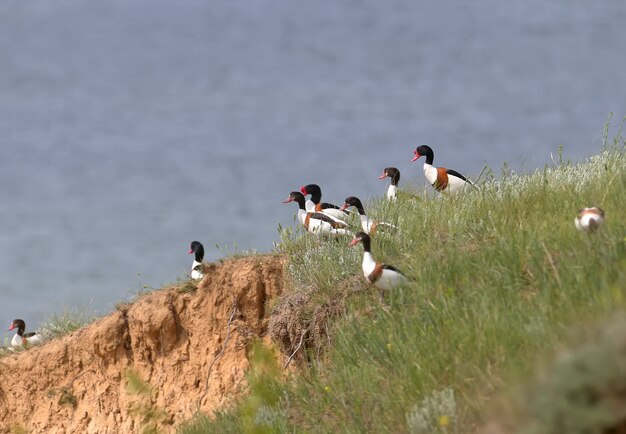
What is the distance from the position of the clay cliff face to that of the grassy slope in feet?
5.03


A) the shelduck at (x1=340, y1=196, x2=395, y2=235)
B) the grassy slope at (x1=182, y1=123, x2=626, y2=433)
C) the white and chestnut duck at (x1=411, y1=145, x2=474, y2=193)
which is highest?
the white and chestnut duck at (x1=411, y1=145, x2=474, y2=193)

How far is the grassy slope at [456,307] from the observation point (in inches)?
296

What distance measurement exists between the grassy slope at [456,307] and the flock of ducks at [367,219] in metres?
0.20

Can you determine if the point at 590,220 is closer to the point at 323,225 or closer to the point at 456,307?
the point at 456,307

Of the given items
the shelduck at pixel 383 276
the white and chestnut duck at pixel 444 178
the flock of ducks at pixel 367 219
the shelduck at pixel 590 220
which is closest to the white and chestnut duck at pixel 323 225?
the flock of ducks at pixel 367 219

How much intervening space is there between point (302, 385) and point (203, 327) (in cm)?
487

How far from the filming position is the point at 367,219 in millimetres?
13258

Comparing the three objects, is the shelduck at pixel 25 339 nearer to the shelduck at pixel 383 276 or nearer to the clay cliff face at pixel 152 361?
the clay cliff face at pixel 152 361

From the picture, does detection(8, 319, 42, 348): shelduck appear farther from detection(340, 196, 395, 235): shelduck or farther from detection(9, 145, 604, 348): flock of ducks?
detection(340, 196, 395, 235): shelduck

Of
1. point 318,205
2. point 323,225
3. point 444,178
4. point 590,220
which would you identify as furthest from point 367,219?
point 590,220

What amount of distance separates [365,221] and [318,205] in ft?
12.1

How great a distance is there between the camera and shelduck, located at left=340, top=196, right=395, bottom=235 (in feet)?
41.0

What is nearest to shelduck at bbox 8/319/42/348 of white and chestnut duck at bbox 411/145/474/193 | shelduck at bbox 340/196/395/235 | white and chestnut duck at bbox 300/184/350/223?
white and chestnut duck at bbox 300/184/350/223

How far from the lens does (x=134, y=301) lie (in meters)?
16.0
